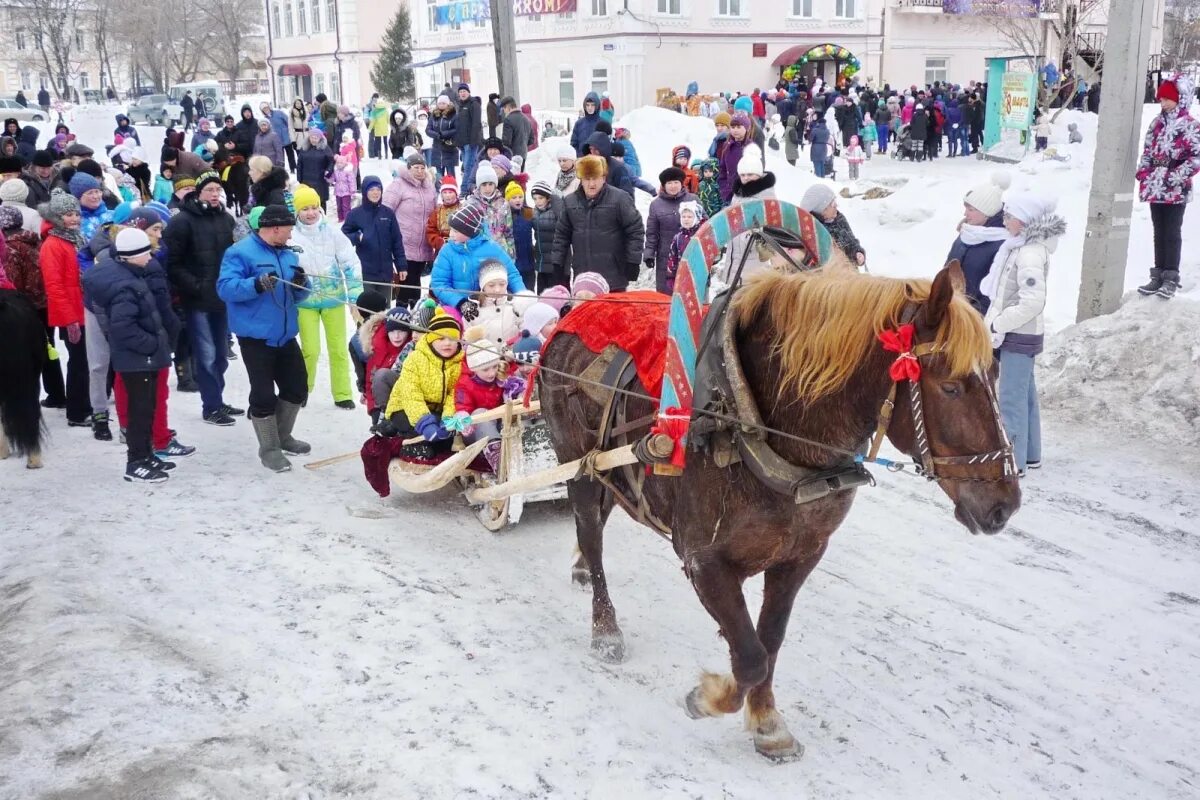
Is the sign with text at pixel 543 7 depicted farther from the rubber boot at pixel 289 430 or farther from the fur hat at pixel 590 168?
the rubber boot at pixel 289 430

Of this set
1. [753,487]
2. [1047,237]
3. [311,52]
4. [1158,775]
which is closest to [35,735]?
[753,487]

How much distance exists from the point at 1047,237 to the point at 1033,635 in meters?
2.75

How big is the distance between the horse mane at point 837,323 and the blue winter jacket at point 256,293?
14.5ft

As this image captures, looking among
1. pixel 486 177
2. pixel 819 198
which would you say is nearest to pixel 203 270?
pixel 486 177

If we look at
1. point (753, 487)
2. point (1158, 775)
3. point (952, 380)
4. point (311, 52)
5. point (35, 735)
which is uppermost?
point (311, 52)

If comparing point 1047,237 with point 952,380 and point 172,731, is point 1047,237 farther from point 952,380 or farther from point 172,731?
point 172,731

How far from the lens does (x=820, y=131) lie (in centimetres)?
2302

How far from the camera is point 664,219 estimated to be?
966cm

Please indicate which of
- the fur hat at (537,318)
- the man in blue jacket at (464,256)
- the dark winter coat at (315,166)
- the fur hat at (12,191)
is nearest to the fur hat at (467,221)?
the man in blue jacket at (464,256)

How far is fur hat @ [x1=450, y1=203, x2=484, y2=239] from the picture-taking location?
8070mm

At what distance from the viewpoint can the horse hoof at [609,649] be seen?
16.0ft

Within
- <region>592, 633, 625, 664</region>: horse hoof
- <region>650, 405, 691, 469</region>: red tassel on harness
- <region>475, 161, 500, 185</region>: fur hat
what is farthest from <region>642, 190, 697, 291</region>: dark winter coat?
<region>650, 405, 691, 469</region>: red tassel on harness

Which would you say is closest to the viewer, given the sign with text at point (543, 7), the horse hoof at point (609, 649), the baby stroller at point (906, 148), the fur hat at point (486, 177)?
the horse hoof at point (609, 649)

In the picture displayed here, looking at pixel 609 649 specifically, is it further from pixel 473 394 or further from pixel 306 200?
pixel 306 200
